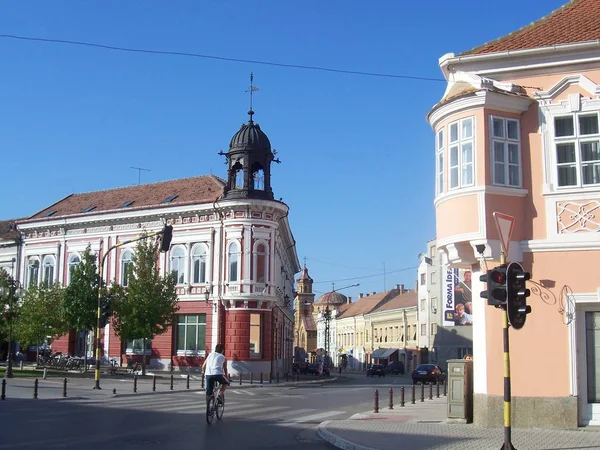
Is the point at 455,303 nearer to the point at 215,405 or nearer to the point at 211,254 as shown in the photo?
the point at 211,254

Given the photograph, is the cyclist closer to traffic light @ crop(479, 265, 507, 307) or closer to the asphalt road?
the asphalt road

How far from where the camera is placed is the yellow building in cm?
13612

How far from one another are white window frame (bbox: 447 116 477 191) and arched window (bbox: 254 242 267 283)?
2891 cm

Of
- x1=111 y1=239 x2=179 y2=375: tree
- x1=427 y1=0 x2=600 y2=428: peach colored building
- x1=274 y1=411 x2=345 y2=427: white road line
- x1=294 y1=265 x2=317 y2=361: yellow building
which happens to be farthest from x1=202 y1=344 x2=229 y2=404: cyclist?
x1=294 y1=265 x2=317 y2=361: yellow building

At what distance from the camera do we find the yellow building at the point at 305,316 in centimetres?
13612

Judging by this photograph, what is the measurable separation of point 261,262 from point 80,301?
35.8ft

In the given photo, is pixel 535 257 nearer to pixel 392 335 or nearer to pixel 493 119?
pixel 493 119

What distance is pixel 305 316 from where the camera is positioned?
147m

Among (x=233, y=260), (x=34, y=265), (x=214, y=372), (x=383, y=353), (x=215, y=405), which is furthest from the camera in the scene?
(x=383, y=353)

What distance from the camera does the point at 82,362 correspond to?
4306 cm

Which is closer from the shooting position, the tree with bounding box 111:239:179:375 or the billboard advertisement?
the tree with bounding box 111:239:179:375

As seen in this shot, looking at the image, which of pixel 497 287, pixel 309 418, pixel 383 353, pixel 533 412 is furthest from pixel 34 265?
pixel 383 353

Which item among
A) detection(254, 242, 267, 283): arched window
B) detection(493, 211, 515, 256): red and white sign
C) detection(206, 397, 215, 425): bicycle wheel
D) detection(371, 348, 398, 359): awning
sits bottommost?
detection(371, 348, 398, 359): awning

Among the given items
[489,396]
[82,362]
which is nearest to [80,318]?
[82,362]
